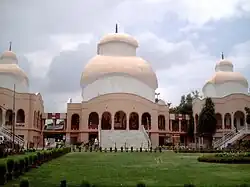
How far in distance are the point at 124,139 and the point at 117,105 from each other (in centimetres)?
683

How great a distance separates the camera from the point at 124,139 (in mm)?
48031

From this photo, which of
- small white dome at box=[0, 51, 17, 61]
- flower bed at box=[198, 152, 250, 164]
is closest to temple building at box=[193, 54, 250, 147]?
flower bed at box=[198, 152, 250, 164]

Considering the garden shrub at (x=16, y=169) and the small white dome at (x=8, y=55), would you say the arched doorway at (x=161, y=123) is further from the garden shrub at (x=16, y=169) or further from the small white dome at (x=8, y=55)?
the garden shrub at (x=16, y=169)

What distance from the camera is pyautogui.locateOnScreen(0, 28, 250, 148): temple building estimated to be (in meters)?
50.4

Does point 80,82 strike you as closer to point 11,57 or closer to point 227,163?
point 11,57

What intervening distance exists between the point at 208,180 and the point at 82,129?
38.8m

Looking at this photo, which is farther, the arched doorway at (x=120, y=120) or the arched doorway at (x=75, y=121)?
the arched doorway at (x=120, y=120)

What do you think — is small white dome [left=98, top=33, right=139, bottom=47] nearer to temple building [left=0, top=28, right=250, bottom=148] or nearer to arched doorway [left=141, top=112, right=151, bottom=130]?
temple building [left=0, top=28, right=250, bottom=148]

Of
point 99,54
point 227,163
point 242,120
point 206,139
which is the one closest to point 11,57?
point 99,54

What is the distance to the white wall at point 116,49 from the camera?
203 feet

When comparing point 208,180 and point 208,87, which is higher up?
point 208,87

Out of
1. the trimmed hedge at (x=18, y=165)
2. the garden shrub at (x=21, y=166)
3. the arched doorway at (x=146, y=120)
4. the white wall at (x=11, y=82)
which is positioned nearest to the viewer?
the trimmed hedge at (x=18, y=165)

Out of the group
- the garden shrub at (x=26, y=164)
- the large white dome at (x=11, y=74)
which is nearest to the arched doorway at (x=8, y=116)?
the large white dome at (x=11, y=74)

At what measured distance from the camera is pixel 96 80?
58.3 m
